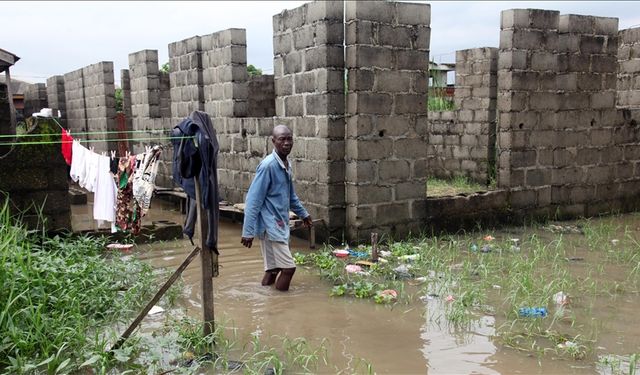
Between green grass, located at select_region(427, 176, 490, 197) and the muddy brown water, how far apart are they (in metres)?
3.31

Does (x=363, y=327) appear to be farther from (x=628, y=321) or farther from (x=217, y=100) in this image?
(x=217, y=100)

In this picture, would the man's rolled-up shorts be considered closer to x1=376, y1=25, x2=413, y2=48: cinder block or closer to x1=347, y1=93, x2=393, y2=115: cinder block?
x1=347, y1=93, x2=393, y2=115: cinder block

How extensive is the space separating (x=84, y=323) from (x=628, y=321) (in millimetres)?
4329

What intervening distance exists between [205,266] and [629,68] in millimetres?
9466

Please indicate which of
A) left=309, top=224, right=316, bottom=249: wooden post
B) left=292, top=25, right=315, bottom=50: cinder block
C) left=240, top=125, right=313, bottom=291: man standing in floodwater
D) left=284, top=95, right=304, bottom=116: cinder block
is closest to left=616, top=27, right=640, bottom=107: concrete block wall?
left=292, top=25, right=315, bottom=50: cinder block

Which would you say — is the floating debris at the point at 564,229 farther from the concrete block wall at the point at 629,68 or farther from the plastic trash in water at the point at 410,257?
the concrete block wall at the point at 629,68

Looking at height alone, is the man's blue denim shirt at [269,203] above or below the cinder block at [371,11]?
below

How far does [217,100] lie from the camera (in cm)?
943

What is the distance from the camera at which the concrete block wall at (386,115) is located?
7246mm

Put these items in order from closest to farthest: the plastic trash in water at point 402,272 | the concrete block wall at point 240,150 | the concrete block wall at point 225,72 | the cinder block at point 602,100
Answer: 1. the plastic trash in water at point 402,272
2. the concrete block wall at point 240,150
3. the concrete block wall at point 225,72
4. the cinder block at point 602,100

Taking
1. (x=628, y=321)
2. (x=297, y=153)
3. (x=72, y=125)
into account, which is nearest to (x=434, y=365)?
(x=628, y=321)

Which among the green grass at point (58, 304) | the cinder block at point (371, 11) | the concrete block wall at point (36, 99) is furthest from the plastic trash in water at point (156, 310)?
the concrete block wall at point (36, 99)

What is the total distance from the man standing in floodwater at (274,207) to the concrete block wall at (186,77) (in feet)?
15.2

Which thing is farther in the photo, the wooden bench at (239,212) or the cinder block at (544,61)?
the cinder block at (544,61)
